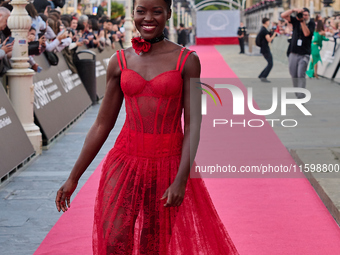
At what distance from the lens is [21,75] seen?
787 centimetres

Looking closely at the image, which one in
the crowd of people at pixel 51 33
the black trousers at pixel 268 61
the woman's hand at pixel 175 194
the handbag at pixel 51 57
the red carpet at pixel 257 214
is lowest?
the red carpet at pixel 257 214

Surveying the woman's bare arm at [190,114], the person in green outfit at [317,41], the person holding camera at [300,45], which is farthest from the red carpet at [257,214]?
the person in green outfit at [317,41]

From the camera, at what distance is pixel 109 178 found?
2.90 metres

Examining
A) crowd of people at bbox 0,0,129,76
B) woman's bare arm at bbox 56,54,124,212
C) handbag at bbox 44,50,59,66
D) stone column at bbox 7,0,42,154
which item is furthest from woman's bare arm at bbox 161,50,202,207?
handbag at bbox 44,50,59,66

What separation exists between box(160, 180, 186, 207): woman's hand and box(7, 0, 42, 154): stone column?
5542 mm

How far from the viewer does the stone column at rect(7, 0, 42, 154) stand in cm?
780

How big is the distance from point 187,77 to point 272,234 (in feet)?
7.75

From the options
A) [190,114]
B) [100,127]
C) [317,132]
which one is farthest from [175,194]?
[317,132]

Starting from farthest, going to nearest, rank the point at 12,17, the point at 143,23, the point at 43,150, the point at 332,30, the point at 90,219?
the point at 332,30 < the point at 43,150 < the point at 12,17 < the point at 90,219 < the point at 143,23

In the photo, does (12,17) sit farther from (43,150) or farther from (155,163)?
(155,163)

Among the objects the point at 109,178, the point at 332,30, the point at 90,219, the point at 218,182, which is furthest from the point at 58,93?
the point at 332,30

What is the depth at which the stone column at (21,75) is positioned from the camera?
7.80m

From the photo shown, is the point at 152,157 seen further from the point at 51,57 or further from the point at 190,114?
the point at 51,57

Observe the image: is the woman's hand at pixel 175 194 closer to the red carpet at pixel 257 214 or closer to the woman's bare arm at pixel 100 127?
the woman's bare arm at pixel 100 127
